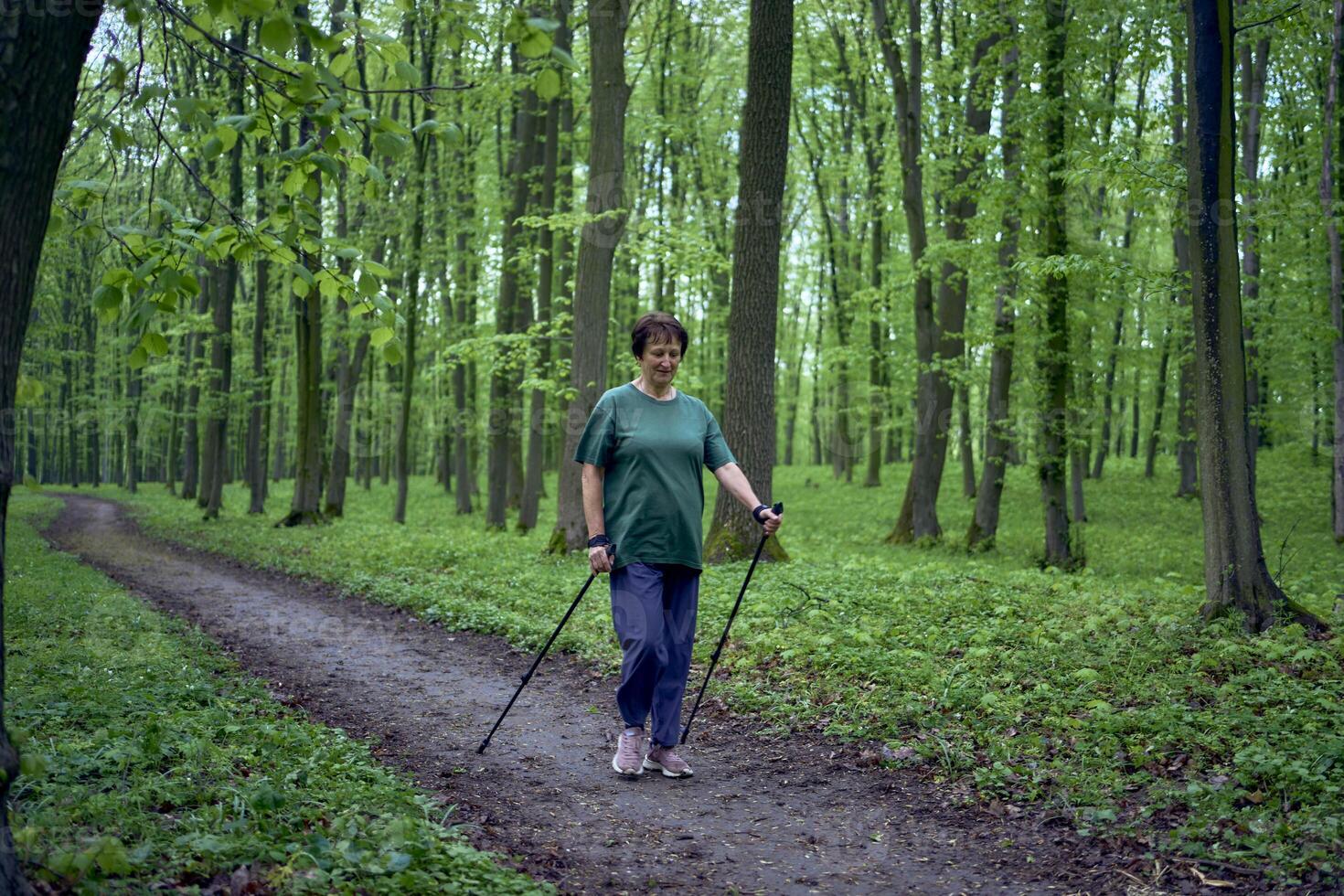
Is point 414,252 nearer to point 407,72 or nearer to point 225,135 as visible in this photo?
point 225,135

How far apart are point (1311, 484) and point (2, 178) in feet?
90.1

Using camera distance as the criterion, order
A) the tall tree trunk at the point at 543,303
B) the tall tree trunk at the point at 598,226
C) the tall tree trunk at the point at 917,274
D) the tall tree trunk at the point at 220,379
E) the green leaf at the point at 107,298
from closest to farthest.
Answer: the green leaf at the point at 107,298
the tall tree trunk at the point at 598,226
the tall tree trunk at the point at 917,274
the tall tree trunk at the point at 543,303
the tall tree trunk at the point at 220,379

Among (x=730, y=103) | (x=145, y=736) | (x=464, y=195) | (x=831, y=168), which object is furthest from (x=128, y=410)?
(x=145, y=736)

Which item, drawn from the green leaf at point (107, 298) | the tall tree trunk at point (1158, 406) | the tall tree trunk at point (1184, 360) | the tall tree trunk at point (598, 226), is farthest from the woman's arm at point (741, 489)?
the tall tree trunk at point (1158, 406)

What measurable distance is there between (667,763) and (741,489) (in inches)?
61.0

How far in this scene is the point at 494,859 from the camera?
12.5 ft

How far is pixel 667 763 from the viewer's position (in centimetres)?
533

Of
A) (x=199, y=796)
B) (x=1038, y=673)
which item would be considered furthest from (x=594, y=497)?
(x=1038, y=673)

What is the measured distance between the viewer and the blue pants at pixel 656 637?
518 centimetres

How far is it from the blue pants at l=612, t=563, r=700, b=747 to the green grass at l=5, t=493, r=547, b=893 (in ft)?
4.13

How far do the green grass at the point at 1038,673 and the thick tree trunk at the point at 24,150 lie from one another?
14.5ft

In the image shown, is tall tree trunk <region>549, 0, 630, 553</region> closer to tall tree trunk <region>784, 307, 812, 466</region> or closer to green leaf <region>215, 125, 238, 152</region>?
green leaf <region>215, 125, 238, 152</region>

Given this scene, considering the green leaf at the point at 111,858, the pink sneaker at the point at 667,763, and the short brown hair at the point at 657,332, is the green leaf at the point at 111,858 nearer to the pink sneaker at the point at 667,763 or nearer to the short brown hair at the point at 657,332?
the pink sneaker at the point at 667,763

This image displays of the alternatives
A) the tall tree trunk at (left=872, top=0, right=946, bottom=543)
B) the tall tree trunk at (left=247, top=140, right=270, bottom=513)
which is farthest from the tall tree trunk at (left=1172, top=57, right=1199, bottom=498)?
the tall tree trunk at (left=247, top=140, right=270, bottom=513)
